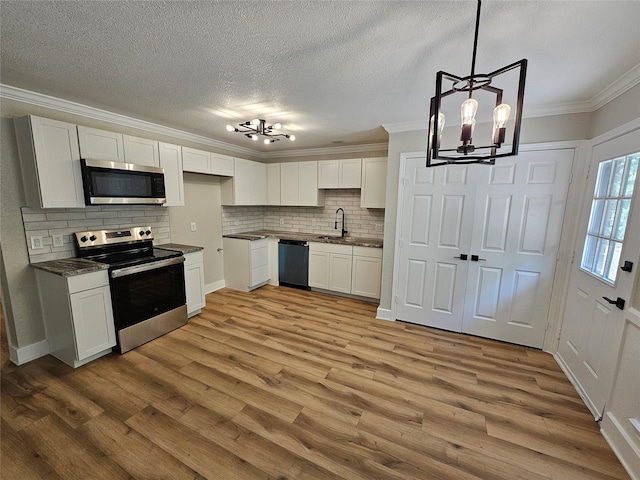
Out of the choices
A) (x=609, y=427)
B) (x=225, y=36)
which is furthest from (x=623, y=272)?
(x=225, y=36)

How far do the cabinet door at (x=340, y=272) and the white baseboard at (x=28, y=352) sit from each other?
3.39m

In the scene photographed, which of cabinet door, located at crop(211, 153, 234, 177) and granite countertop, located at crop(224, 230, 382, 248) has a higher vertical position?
cabinet door, located at crop(211, 153, 234, 177)

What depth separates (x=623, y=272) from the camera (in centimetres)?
179

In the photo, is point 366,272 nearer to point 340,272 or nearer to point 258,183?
point 340,272

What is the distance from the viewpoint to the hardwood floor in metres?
1.56

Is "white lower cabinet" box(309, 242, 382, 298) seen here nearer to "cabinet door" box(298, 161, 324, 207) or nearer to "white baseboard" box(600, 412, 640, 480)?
"cabinet door" box(298, 161, 324, 207)

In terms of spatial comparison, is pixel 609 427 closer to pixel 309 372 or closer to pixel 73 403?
pixel 309 372

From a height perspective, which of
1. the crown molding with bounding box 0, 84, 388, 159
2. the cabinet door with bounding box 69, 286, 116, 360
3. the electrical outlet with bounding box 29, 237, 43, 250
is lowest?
the cabinet door with bounding box 69, 286, 116, 360

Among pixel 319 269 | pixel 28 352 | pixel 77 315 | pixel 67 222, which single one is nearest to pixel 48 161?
pixel 67 222

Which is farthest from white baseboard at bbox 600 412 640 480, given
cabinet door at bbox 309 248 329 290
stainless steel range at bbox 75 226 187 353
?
stainless steel range at bbox 75 226 187 353

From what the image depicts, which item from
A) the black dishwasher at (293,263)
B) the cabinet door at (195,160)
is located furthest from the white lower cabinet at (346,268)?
the cabinet door at (195,160)

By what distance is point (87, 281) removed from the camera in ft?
7.70

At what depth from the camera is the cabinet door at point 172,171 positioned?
319 centimetres

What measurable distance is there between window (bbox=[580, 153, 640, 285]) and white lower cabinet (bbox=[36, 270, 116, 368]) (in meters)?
4.25
